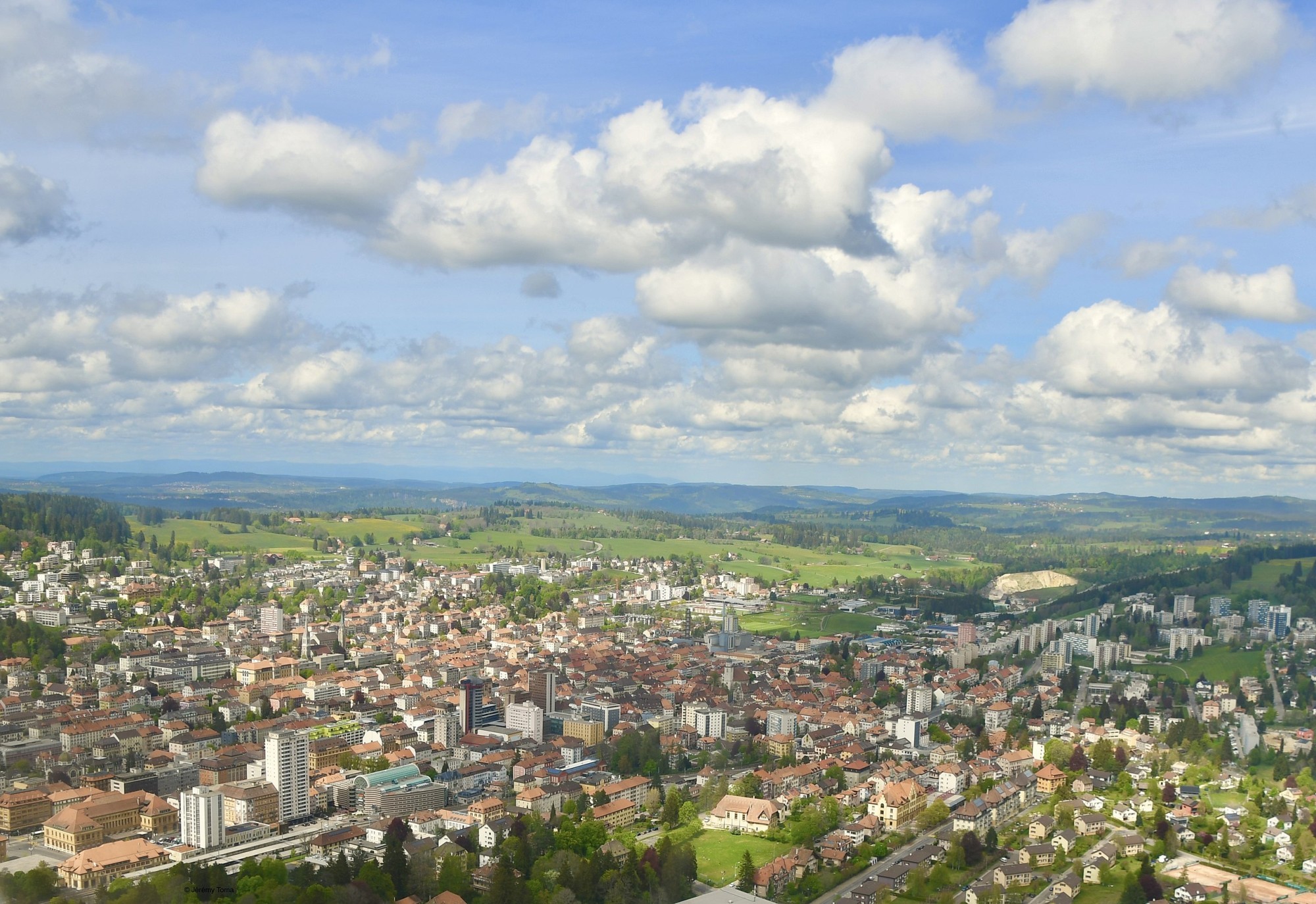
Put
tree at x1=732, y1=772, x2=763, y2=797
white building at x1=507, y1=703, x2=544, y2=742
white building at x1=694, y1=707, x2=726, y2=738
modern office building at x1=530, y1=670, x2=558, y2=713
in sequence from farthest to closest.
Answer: modern office building at x1=530, y1=670, x2=558, y2=713 → white building at x1=694, y1=707, x2=726, y2=738 → white building at x1=507, y1=703, x2=544, y2=742 → tree at x1=732, y1=772, x2=763, y2=797

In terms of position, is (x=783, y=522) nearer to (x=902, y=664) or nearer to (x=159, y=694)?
(x=902, y=664)

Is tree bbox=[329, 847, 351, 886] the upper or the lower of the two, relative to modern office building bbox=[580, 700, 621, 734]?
upper

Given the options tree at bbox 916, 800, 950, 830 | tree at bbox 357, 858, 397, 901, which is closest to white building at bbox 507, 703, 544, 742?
tree at bbox 916, 800, 950, 830

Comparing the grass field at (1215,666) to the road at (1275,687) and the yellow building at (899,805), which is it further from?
the yellow building at (899,805)

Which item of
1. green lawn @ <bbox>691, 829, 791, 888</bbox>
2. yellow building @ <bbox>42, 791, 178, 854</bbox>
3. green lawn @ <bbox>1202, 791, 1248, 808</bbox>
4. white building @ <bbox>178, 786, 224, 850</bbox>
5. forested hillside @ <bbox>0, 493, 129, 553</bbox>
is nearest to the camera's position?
green lawn @ <bbox>691, 829, 791, 888</bbox>

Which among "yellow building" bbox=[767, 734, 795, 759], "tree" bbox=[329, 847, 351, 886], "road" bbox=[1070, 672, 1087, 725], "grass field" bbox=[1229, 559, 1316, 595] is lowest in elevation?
"road" bbox=[1070, 672, 1087, 725]

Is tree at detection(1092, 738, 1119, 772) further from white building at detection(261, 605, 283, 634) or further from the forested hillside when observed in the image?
the forested hillside

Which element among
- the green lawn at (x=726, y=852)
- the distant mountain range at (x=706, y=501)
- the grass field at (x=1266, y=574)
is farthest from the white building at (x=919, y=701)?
the distant mountain range at (x=706, y=501)
